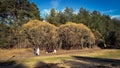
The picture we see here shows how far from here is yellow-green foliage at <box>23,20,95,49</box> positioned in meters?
41.9

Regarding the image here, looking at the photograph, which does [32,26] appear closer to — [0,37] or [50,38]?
[50,38]

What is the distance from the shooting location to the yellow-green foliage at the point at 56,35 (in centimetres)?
4188

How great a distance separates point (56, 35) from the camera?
44.1 meters

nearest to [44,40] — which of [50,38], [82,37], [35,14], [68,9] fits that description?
[50,38]

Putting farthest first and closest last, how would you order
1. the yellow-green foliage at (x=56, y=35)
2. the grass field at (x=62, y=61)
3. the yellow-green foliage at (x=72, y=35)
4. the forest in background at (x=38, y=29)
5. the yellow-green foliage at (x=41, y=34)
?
the yellow-green foliage at (x=72, y=35)
the forest in background at (x=38, y=29)
the yellow-green foliage at (x=56, y=35)
the yellow-green foliage at (x=41, y=34)
the grass field at (x=62, y=61)

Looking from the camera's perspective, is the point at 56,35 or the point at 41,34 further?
the point at 56,35

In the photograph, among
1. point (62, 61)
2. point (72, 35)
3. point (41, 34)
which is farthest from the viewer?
point (72, 35)

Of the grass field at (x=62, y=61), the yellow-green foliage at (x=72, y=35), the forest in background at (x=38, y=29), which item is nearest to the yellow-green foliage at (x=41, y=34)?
the forest in background at (x=38, y=29)

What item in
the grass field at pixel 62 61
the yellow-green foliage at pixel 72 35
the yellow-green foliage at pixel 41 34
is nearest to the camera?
the grass field at pixel 62 61

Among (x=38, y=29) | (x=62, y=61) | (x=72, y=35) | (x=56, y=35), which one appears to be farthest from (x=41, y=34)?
(x=62, y=61)

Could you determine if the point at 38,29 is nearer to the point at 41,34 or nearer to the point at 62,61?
the point at 41,34

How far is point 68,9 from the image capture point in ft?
213

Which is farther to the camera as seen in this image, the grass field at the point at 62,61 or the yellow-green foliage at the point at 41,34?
the yellow-green foliage at the point at 41,34

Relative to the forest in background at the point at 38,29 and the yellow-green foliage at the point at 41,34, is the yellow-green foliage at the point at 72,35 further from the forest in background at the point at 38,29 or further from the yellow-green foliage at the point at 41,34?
the yellow-green foliage at the point at 41,34
